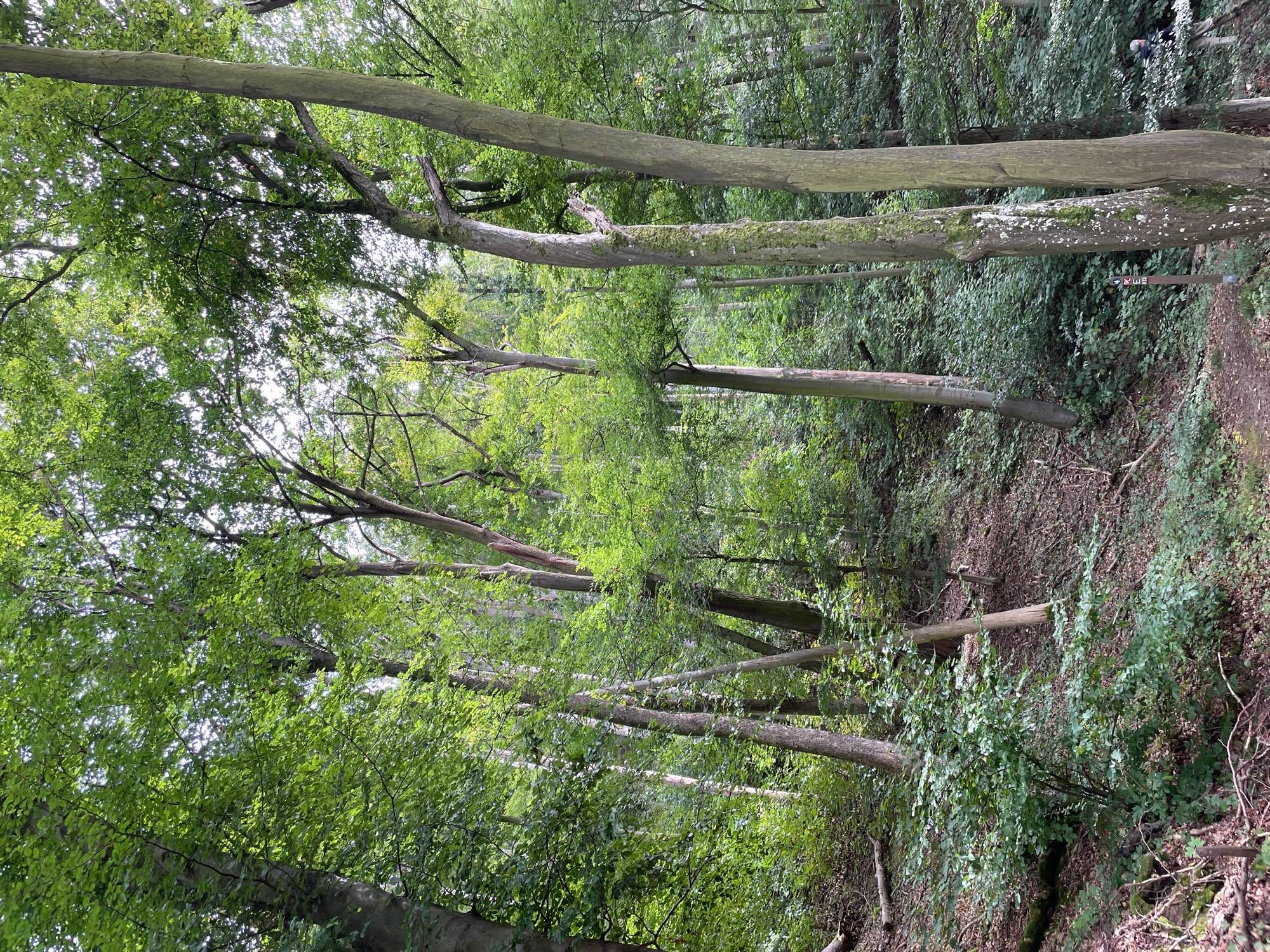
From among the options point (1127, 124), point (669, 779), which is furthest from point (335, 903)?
point (1127, 124)

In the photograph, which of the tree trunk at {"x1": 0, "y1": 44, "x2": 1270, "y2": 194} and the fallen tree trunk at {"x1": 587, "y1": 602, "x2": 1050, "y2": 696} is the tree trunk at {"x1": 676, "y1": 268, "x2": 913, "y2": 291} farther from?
the tree trunk at {"x1": 0, "y1": 44, "x2": 1270, "y2": 194}

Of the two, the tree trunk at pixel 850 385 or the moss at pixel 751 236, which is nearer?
the moss at pixel 751 236

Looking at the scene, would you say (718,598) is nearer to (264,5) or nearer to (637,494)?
(637,494)

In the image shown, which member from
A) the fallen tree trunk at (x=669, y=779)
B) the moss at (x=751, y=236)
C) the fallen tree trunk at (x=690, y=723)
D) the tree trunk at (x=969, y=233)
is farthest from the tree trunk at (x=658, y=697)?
the tree trunk at (x=969, y=233)

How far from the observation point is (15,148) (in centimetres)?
505

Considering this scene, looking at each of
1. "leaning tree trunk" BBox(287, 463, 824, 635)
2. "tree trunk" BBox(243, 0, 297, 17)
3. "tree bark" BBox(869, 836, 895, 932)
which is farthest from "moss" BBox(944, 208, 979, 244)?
"tree bark" BBox(869, 836, 895, 932)

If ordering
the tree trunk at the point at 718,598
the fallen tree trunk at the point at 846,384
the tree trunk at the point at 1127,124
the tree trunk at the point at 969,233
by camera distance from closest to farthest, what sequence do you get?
the tree trunk at the point at 969,233 → the tree trunk at the point at 1127,124 → the fallen tree trunk at the point at 846,384 → the tree trunk at the point at 718,598

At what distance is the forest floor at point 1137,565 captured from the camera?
163 inches

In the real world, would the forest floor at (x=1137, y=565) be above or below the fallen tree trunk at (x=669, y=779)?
above

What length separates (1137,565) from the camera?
5977 mm

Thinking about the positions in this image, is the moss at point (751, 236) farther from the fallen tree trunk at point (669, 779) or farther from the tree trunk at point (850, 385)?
the tree trunk at point (850, 385)

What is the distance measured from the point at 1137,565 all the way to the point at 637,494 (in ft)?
15.5

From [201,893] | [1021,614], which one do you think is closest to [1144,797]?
[1021,614]

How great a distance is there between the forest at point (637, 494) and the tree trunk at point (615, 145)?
0.07 feet
